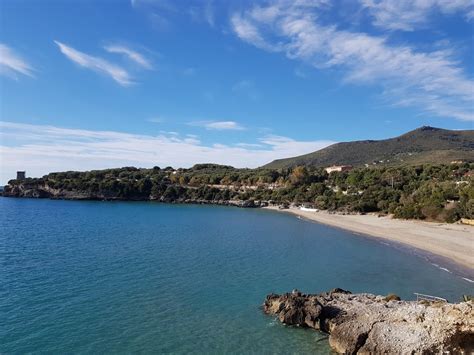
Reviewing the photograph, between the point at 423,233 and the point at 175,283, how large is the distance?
3071 centimetres

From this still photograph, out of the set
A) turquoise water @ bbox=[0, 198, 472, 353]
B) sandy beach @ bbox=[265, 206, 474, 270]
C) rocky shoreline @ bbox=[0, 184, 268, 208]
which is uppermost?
rocky shoreline @ bbox=[0, 184, 268, 208]

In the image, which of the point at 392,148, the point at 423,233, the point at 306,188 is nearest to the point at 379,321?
the point at 423,233

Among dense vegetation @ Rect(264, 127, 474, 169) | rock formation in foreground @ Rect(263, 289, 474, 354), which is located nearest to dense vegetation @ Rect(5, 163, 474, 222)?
rock formation in foreground @ Rect(263, 289, 474, 354)

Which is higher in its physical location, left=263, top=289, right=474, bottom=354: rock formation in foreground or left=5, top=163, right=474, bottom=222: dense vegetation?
left=5, top=163, right=474, bottom=222: dense vegetation

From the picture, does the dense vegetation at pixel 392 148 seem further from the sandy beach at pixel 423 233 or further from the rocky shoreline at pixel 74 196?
the sandy beach at pixel 423 233

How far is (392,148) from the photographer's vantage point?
6462 inches

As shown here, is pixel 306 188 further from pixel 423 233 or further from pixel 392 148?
pixel 392 148

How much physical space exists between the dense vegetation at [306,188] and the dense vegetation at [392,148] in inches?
1679

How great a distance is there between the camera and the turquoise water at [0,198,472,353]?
1678 centimetres

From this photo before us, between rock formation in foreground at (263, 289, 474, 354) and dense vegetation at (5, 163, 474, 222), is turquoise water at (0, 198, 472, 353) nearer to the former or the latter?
rock formation in foreground at (263, 289, 474, 354)

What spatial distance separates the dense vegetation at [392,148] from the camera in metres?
147

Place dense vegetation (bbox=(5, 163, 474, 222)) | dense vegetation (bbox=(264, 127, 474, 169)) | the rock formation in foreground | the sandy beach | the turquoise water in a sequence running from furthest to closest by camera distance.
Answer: dense vegetation (bbox=(264, 127, 474, 169)) < dense vegetation (bbox=(5, 163, 474, 222)) < the sandy beach < the turquoise water < the rock formation in foreground

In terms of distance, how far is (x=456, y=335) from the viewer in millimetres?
12414

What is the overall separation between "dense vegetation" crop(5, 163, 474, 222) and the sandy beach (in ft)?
12.9
